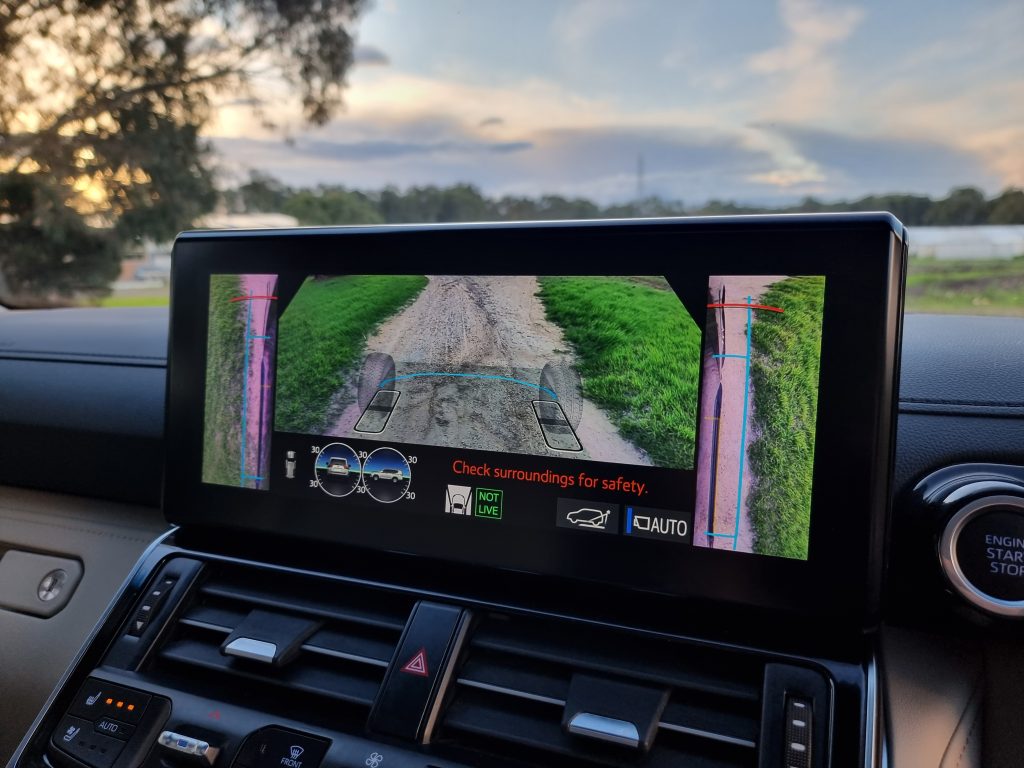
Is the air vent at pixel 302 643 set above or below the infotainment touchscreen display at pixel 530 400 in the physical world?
below

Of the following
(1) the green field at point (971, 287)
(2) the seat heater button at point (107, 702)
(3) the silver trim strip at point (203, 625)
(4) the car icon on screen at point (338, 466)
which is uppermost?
(1) the green field at point (971, 287)

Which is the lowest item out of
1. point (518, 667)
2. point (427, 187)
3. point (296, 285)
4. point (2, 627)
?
point (2, 627)

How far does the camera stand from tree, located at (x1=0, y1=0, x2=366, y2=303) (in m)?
2.31

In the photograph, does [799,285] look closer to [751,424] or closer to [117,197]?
[751,424]

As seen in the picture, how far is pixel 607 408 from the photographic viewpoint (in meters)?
1.16

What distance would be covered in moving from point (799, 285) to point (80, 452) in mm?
1640

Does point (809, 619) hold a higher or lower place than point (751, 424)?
lower

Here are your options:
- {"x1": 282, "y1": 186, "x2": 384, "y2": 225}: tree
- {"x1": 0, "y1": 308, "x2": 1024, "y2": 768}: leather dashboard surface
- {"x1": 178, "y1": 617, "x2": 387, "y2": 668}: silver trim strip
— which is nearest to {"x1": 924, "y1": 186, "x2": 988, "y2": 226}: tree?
{"x1": 0, "y1": 308, "x2": 1024, "y2": 768}: leather dashboard surface

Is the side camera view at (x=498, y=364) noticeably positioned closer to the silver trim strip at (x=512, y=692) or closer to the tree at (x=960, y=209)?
the silver trim strip at (x=512, y=692)

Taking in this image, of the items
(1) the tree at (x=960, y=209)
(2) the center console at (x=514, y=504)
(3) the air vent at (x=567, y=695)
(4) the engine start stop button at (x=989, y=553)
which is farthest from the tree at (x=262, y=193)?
(4) the engine start stop button at (x=989, y=553)

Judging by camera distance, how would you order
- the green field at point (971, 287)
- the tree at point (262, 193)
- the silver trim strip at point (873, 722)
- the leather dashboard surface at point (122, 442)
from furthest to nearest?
the tree at point (262, 193) → the green field at point (971, 287) → the leather dashboard surface at point (122, 442) → the silver trim strip at point (873, 722)

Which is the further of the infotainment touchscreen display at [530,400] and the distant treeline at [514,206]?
the distant treeline at [514,206]

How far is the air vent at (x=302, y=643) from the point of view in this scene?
126 centimetres

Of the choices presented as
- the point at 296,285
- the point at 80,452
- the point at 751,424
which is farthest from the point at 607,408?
the point at 80,452
